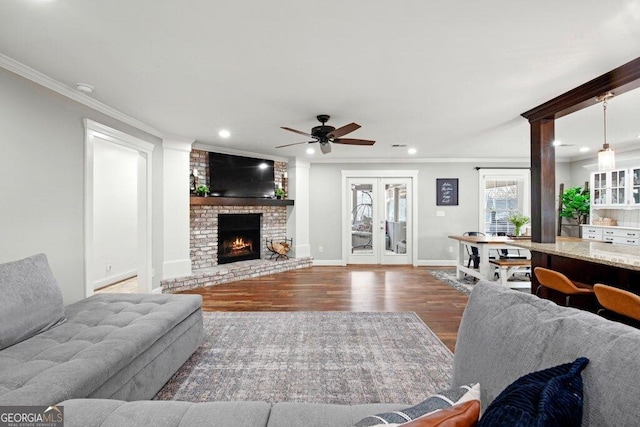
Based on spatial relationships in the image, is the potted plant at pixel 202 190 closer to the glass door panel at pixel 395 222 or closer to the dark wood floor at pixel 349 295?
the dark wood floor at pixel 349 295

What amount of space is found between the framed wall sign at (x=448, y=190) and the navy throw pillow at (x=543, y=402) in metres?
6.27

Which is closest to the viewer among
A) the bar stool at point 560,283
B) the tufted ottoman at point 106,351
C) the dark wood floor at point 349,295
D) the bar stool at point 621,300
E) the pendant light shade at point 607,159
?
the tufted ottoman at point 106,351

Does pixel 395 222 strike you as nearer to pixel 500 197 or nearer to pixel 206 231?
pixel 500 197

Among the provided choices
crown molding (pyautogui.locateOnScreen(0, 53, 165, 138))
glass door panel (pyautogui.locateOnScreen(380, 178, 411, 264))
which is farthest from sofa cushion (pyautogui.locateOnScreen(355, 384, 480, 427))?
glass door panel (pyautogui.locateOnScreen(380, 178, 411, 264))

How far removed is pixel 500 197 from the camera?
6.51 metres

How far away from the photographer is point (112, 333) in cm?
179

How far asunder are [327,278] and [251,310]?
1.94 m

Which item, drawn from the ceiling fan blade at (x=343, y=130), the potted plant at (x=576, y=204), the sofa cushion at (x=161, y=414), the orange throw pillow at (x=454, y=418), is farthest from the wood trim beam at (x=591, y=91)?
the potted plant at (x=576, y=204)

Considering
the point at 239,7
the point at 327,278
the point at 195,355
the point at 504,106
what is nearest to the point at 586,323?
the point at 239,7

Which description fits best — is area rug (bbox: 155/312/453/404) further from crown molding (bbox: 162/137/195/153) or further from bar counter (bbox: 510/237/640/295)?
crown molding (bbox: 162/137/195/153)

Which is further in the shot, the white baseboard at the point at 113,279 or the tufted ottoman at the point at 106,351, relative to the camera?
the white baseboard at the point at 113,279

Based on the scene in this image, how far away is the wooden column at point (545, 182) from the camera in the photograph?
3262mm

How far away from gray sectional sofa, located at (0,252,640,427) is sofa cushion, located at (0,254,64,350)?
0.07m

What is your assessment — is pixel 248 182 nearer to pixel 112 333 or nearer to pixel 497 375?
pixel 112 333
